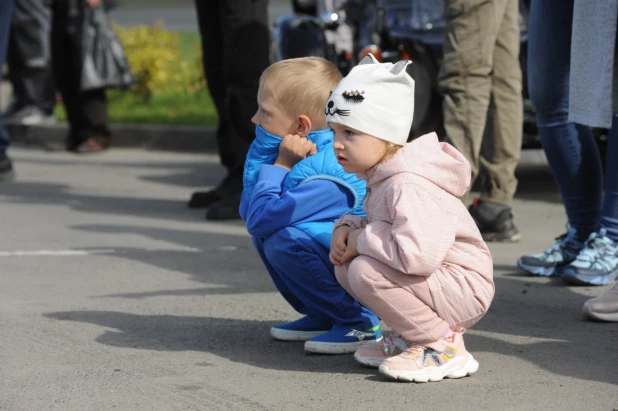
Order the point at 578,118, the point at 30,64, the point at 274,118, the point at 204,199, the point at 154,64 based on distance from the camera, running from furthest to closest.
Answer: the point at 154,64
the point at 30,64
the point at 204,199
the point at 578,118
the point at 274,118

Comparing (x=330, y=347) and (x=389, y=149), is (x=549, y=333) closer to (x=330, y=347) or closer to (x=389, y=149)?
(x=330, y=347)

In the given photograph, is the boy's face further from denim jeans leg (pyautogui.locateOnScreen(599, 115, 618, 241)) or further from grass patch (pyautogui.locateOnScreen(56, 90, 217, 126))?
grass patch (pyautogui.locateOnScreen(56, 90, 217, 126))

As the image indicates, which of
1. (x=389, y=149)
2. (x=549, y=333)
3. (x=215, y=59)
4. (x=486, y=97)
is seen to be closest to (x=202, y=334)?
(x=389, y=149)

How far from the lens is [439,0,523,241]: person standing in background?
5.20 m

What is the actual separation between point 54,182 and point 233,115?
7.85 feet

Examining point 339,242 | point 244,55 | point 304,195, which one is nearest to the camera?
point 339,242

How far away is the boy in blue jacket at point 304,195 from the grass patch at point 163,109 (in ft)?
21.5

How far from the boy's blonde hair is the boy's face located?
0.5 inches

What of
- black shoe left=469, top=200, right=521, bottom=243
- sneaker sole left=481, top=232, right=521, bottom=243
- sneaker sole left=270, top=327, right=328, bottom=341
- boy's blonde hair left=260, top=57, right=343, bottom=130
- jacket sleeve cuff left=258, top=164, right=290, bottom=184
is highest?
boy's blonde hair left=260, top=57, right=343, bottom=130

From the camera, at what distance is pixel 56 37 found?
9.80 meters

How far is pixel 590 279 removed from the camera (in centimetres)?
443

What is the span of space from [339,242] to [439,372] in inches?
18.1

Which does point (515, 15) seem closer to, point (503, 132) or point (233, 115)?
point (503, 132)

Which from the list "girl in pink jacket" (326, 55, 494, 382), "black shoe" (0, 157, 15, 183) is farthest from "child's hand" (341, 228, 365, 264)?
"black shoe" (0, 157, 15, 183)
